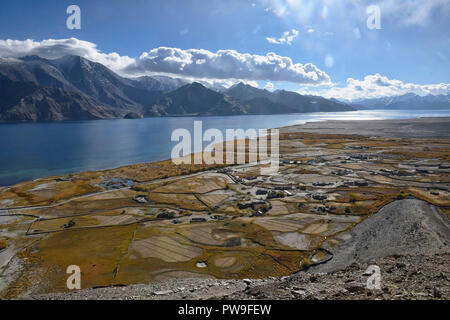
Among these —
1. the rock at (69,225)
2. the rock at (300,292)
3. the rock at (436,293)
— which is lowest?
the rock at (69,225)

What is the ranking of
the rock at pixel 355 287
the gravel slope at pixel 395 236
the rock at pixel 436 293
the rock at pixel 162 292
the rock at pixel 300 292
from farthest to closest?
the gravel slope at pixel 395 236 < the rock at pixel 162 292 < the rock at pixel 300 292 < the rock at pixel 355 287 < the rock at pixel 436 293

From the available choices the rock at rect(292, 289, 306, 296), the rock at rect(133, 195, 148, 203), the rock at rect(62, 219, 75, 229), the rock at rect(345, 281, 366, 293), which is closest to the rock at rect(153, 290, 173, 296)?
the rock at rect(292, 289, 306, 296)

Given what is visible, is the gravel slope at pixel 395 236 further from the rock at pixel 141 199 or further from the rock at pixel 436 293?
the rock at pixel 141 199

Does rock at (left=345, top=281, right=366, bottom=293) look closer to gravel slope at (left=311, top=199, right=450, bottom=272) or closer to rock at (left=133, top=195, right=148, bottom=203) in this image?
gravel slope at (left=311, top=199, right=450, bottom=272)

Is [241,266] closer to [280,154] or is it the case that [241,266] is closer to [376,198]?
[376,198]

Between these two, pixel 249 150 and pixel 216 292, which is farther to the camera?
pixel 249 150

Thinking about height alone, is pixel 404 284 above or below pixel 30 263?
above

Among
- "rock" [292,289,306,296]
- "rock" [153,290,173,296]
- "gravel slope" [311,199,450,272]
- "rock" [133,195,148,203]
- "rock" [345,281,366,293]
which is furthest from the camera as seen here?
"rock" [133,195,148,203]

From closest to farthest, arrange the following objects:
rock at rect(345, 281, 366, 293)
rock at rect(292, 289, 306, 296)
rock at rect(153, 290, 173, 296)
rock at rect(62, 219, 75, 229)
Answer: rock at rect(345, 281, 366, 293) < rock at rect(292, 289, 306, 296) < rock at rect(153, 290, 173, 296) < rock at rect(62, 219, 75, 229)

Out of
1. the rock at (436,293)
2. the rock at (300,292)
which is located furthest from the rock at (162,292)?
the rock at (436,293)

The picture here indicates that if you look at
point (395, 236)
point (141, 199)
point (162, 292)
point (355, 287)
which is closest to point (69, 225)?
point (141, 199)
